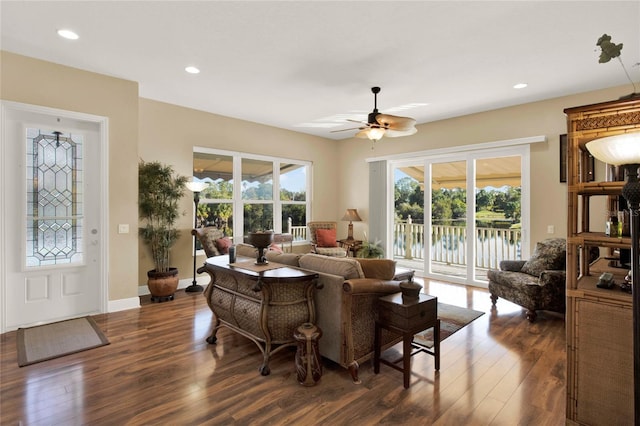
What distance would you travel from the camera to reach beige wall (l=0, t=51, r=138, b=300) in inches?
146

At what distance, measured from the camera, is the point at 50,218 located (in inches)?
152

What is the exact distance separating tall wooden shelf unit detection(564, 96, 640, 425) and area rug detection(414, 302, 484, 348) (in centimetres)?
142

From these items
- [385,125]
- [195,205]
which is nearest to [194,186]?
[195,205]

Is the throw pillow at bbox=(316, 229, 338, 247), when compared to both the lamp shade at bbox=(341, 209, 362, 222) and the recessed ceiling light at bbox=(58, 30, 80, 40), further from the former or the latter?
the recessed ceiling light at bbox=(58, 30, 80, 40)

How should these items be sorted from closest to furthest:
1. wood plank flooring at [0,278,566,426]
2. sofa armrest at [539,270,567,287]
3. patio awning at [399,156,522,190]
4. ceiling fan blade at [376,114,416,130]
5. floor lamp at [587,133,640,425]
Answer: floor lamp at [587,133,640,425]
wood plank flooring at [0,278,566,426]
sofa armrest at [539,270,567,287]
ceiling fan blade at [376,114,416,130]
patio awning at [399,156,522,190]

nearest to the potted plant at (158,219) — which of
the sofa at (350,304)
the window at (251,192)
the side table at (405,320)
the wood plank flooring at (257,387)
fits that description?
the window at (251,192)

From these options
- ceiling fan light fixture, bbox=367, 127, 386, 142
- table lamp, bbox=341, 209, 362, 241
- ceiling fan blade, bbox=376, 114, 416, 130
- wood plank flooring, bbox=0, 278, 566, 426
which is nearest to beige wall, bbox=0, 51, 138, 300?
wood plank flooring, bbox=0, 278, 566, 426

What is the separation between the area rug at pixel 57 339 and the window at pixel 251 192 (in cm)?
241

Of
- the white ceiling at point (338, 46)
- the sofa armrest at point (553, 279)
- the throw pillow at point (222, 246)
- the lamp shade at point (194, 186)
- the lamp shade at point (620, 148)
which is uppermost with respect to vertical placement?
the white ceiling at point (338, 46)

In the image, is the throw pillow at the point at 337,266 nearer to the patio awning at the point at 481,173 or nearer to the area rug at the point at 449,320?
the area rug at the point at 449,320

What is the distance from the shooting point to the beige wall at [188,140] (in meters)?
5.08

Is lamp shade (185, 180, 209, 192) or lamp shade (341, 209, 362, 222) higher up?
lamp shade (185, 180, 209, 192)

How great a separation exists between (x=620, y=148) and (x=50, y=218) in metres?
5.22

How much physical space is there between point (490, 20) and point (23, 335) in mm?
5519
